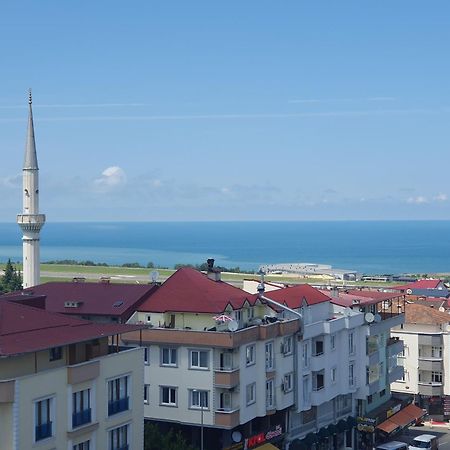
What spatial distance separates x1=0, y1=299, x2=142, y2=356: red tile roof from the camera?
26438mm

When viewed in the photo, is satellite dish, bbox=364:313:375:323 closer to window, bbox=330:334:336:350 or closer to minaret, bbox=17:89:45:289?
window, bbox=330:334:336:350

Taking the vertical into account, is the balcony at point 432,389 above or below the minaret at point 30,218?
below

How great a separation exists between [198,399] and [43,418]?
12.2 meters

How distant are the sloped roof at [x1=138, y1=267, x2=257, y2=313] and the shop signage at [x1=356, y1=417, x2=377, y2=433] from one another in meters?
11.2

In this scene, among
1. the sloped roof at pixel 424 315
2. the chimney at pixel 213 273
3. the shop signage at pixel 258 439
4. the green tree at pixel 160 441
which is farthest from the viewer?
the sloped roof at pixel 424 315

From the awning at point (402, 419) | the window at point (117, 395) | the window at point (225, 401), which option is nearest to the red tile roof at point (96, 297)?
the window at point (225, 401)

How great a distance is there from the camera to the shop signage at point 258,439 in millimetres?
39156

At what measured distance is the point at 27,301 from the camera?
33.2 meters

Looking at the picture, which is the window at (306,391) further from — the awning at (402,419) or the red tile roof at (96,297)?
the red tile roof at (96,297)

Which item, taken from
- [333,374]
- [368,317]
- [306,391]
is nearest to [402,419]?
[368,317]

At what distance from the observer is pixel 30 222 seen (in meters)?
71.2

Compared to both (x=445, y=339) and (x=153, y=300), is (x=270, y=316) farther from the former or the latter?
(x=445, y=339)

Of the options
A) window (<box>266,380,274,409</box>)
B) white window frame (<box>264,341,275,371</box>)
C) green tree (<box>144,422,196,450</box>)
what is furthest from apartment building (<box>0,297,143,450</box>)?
white window frame (<box>264,341,275,371</box>)

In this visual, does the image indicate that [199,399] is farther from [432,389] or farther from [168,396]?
[432,389]
